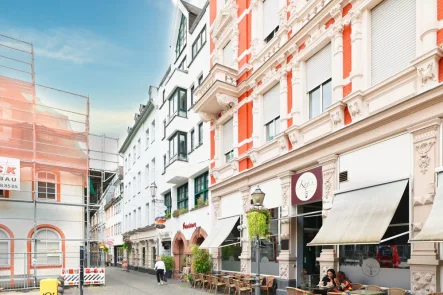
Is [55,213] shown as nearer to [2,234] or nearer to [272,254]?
[2,234]

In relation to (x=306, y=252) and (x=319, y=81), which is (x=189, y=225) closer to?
(x=306, y=252)

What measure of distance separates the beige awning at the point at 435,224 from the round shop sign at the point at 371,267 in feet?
9.52

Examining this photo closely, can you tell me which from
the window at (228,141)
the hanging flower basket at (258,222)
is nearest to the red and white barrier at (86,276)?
the window at (228,141)

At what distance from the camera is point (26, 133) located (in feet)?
66.8

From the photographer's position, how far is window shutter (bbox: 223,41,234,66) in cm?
1910

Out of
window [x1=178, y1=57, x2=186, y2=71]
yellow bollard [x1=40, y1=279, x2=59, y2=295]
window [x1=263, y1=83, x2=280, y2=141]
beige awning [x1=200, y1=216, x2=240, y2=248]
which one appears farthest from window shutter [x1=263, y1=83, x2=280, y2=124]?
window [x1=178, y1=57, x2=186, y2=71]

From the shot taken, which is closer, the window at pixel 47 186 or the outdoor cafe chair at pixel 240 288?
the outdoor cafe chair at pixel 240 288

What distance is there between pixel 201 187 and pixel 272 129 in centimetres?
834

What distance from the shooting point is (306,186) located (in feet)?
41.5

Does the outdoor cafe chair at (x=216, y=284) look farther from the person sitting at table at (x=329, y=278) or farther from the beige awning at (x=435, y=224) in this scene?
the beige awning at (x=435, y=224)

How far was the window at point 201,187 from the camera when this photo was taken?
21817 millimetres

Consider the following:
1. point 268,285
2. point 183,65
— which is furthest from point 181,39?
point 268,285

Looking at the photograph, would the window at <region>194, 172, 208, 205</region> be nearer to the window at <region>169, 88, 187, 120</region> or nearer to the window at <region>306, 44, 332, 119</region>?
the window at <region>169, 88, 187, 120</region>

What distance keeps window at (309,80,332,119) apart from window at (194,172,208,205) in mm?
10021
